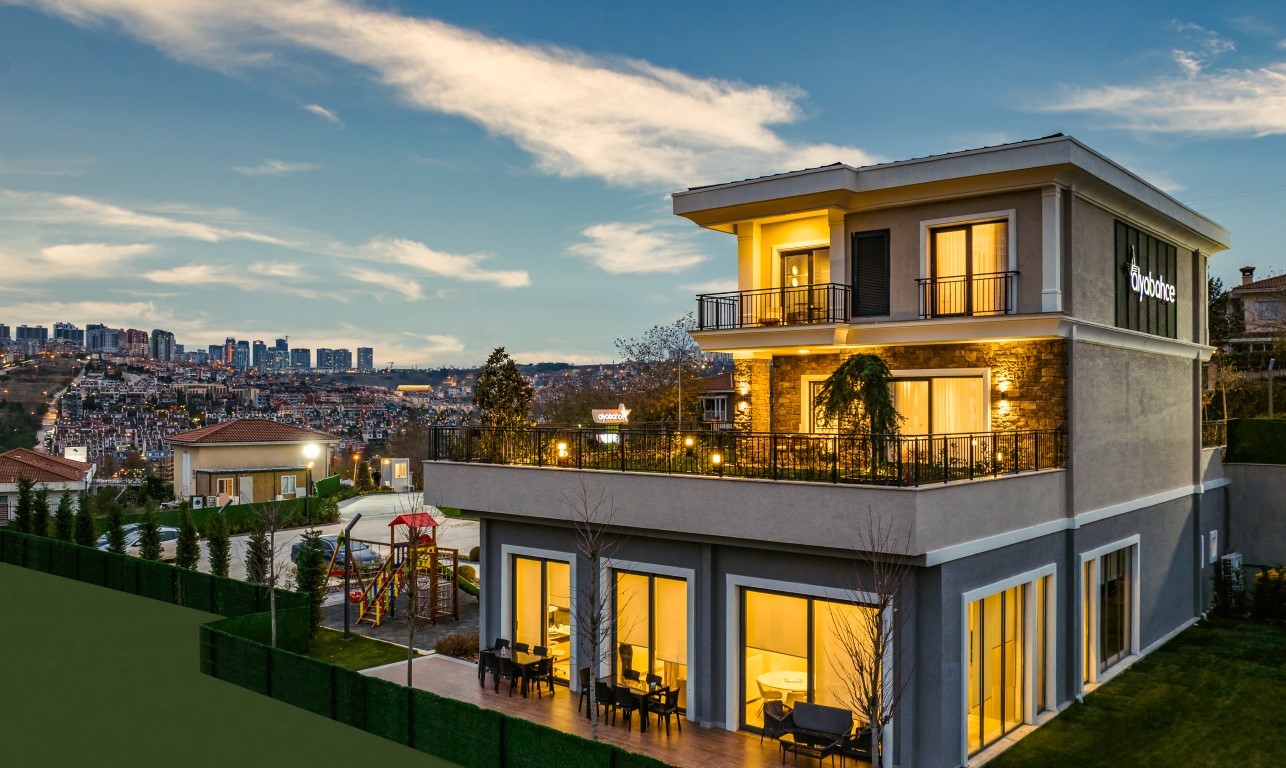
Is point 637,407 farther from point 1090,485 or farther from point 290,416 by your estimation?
point 290,416

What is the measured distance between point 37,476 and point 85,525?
2115cm

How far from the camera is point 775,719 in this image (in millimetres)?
12805

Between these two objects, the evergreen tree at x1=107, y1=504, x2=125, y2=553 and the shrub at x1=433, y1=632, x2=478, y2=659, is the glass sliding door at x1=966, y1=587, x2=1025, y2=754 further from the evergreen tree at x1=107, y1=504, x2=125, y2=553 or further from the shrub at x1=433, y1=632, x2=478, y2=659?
the evergreen tree at x1=107, y1=504, x2=125, y2=553

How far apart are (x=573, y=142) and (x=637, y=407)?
20496mm

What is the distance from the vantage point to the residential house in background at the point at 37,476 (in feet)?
157

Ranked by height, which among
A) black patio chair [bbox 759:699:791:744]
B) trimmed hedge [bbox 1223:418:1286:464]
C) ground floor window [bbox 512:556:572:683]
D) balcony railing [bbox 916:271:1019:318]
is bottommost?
black patio chair [bbox 759:699:791:744]

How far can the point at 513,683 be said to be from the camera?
1619cm

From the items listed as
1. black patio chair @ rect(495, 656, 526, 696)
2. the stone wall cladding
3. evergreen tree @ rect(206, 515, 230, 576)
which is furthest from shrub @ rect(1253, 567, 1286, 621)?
evergreen tree @ rect(206, 515, 230, 576)

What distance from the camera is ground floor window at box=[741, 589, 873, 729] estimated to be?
42.8ft

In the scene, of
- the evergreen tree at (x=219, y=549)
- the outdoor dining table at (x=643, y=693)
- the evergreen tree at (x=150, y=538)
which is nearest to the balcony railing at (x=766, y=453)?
the outdoor dining table at (x=643, y=693)

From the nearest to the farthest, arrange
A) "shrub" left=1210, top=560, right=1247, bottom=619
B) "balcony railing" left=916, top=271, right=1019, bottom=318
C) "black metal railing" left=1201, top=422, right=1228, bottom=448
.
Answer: "balcony railing" left=916, top=271, right=1019, bottom=318, "shrub" left=1210, top=560, right=1247, bottom=619, "black metal railing" left=1201, top=422, right=1228, bottom=448

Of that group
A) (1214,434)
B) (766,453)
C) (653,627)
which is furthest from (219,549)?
(1214,434)

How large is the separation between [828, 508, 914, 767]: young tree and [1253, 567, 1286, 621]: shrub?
580 inches

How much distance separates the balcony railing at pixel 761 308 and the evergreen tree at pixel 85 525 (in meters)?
26.5
